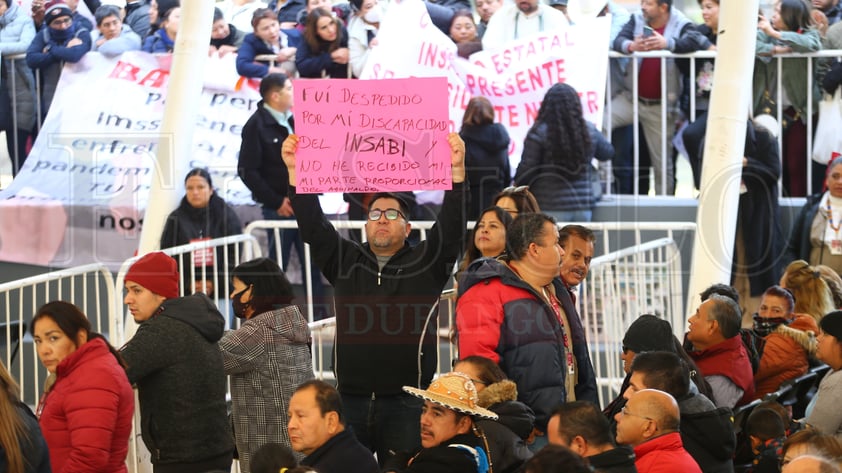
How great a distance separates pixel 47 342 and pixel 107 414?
0.41 m

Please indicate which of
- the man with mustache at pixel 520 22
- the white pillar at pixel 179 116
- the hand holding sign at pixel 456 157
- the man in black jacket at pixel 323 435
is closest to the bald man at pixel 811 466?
the man in black jacket at pixel 323 435

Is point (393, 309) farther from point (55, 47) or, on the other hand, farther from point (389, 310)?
point (55, 47)

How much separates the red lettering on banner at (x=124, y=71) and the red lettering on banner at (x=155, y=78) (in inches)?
4.1

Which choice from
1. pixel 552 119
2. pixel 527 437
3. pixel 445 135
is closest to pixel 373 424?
pixel 527 437

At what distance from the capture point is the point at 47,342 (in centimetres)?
561

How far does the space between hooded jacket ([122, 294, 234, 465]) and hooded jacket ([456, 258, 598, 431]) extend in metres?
1.15

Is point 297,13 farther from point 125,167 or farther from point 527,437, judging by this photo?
point 527,437

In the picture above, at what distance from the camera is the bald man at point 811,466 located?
14.2 feet

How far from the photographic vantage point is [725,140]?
8.25m

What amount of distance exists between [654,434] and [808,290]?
10.6 ft

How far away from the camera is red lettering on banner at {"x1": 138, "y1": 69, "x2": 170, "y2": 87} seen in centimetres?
1211

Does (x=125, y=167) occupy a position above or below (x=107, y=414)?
above

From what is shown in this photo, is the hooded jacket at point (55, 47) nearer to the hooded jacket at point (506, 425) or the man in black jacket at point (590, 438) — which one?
the hooded jacket at point (506, 425)

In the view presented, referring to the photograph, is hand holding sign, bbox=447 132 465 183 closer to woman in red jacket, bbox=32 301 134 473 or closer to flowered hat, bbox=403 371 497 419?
flowered hat, bbox=403 371 497 419
